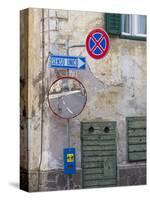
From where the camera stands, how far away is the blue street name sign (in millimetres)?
8398

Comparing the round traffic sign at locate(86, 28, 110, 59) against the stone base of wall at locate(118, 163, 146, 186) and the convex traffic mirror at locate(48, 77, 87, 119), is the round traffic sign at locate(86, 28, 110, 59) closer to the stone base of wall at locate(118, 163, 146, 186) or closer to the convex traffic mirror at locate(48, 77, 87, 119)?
the convex traffic mirror at locate(48, 77, 87, 119)

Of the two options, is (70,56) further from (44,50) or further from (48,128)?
(48,128)

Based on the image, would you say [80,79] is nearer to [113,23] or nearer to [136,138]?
[113,23]

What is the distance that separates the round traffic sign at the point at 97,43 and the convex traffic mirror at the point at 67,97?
41cm

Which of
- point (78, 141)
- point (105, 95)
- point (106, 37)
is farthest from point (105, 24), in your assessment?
point (78, 141)

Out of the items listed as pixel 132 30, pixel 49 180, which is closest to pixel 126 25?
pixel 132 30

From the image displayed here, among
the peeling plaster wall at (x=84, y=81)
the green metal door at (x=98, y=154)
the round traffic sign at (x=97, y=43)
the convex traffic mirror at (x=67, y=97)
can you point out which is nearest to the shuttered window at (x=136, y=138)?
the peeling plaster wall at (x=84, y=81)

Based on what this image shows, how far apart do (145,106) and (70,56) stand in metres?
1.27

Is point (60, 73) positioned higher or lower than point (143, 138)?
higher

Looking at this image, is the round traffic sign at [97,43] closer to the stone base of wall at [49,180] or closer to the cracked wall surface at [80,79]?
the cracked wall surface at [80,79]

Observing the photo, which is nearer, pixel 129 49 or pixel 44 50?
pixel 44 50

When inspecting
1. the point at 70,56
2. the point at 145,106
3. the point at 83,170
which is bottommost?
the point at 83,170

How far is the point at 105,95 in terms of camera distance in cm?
876

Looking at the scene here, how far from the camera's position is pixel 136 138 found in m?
9.03
